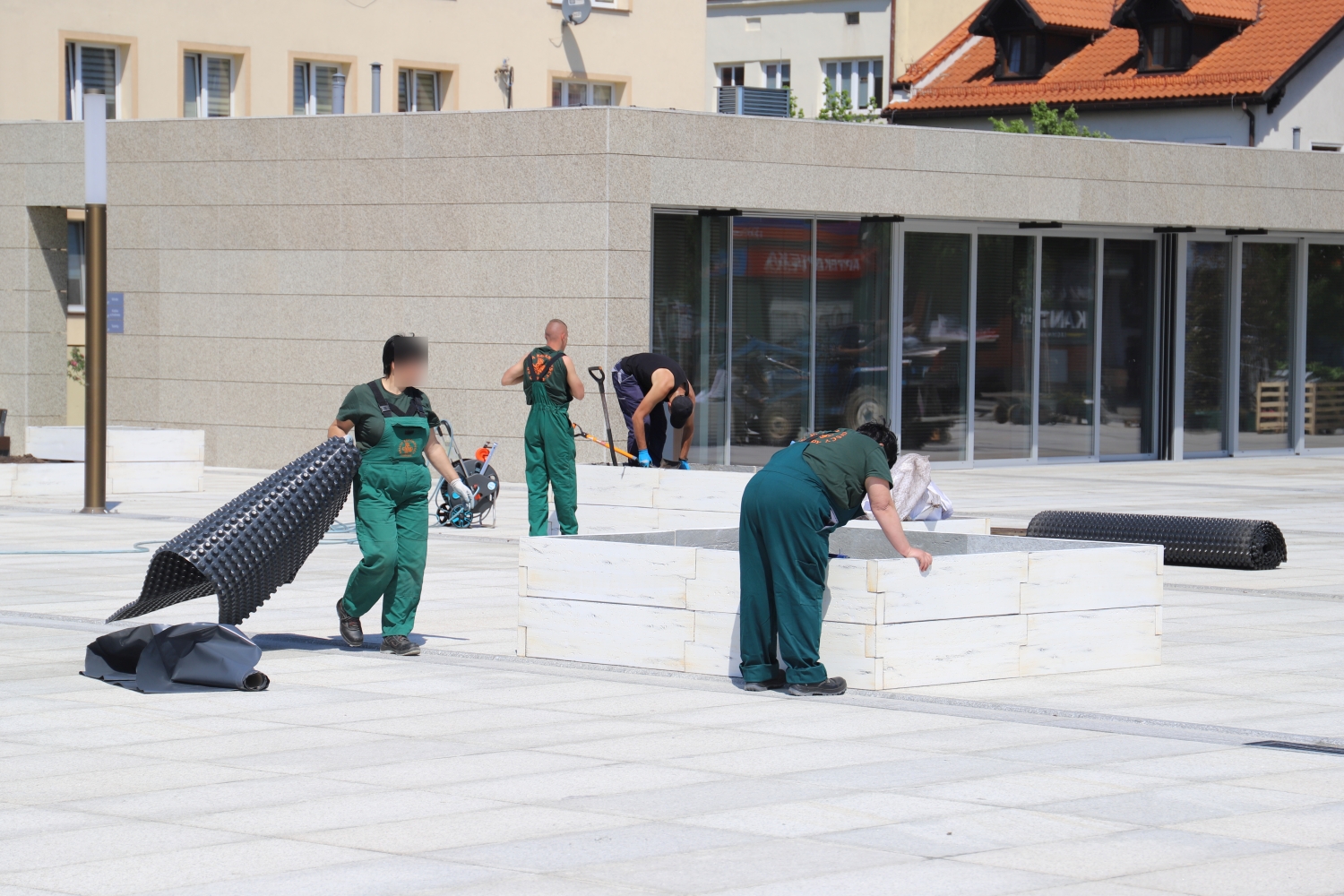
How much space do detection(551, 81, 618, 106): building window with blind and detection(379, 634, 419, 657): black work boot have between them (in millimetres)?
27670

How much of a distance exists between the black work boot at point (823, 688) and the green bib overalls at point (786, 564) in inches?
1.0

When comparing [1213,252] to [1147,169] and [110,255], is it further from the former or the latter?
[110,255]

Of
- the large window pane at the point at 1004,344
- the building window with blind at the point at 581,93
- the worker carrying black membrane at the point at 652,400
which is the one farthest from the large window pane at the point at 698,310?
the building window with blind at the point at 581,93

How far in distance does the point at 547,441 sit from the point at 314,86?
70.9 ft

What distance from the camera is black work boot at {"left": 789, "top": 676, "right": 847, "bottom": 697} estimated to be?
8617 mm

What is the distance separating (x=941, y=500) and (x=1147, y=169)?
14567mm

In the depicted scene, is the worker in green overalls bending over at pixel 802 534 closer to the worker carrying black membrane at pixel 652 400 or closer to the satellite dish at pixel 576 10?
the worker carrying black membrane at pixel 652 400

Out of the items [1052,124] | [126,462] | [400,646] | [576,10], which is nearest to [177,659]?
[400,646]

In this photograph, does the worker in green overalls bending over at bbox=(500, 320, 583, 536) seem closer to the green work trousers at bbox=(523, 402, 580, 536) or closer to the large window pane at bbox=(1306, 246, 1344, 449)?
the green work trousers at bbox=(523, 402, 580, 536)

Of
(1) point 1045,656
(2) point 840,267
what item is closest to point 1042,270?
(2) point 840,267

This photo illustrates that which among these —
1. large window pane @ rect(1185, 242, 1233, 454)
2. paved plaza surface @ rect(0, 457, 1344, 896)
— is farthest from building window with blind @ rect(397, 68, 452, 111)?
paved plaza surface @ rect(0, 457, 1344, 896)

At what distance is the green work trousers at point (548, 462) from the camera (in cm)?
1379

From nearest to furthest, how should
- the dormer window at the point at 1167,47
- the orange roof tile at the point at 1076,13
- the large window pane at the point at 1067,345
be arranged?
the large window pane at the point at 1067,345 < the dormer window at the point at 1167,47 < the orange roof tile at the point at 1076,13

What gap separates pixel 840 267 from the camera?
78.6 feet
